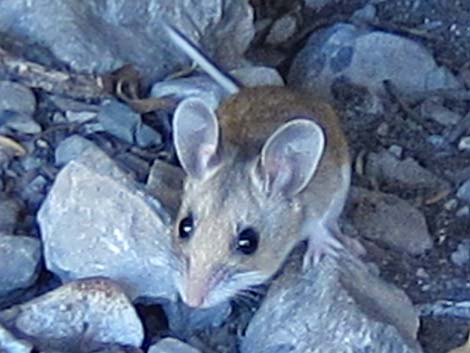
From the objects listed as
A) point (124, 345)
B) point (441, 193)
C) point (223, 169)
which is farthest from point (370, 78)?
point (124, 345)

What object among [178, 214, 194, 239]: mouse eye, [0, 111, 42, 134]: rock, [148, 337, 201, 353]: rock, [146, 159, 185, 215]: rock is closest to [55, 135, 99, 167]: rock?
[0, 111, 42, 134]: rock

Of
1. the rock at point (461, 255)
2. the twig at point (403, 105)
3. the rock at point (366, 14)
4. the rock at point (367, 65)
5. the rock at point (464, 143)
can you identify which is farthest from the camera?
the rock at point (366, 14)

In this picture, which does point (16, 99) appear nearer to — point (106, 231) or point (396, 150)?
point (106, 231)

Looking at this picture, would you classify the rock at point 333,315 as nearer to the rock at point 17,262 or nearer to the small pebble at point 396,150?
the rock at point 17,262

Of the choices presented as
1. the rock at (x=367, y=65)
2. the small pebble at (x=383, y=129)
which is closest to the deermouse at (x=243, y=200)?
the small pebble at (x=383, y=129)

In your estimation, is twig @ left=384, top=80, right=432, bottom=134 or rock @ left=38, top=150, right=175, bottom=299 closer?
rock @ left=38, top=150, right=175, bottom=299

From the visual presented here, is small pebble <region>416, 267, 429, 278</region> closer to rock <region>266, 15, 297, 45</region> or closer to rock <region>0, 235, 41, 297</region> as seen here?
rock <region>0, 235, 41, 297</region>
